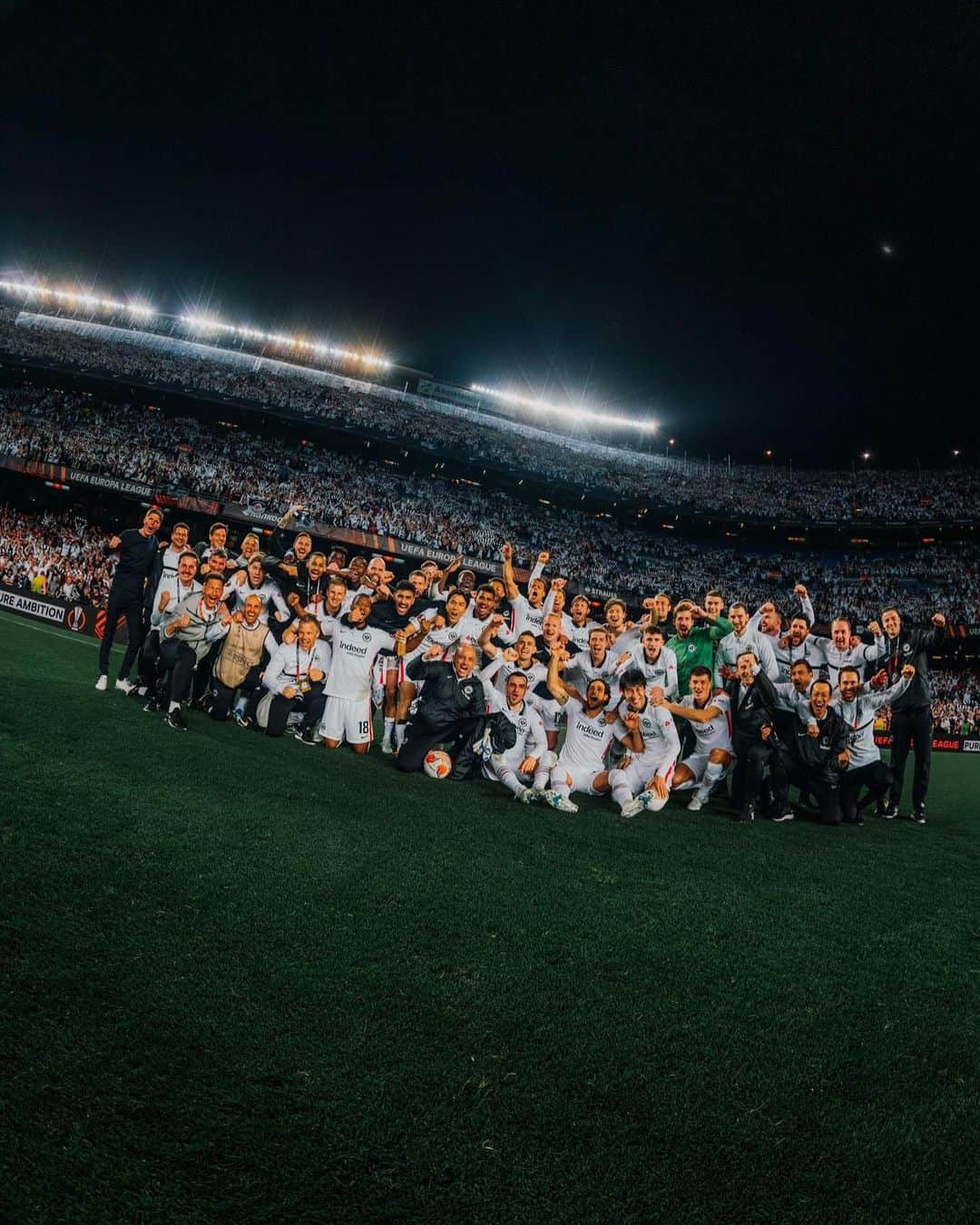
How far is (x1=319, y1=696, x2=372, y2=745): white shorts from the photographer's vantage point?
758 centimetres

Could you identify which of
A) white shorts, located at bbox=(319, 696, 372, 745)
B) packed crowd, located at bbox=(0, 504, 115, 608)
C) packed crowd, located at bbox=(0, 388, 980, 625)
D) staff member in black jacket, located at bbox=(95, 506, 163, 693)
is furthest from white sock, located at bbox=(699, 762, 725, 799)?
packed crowd, located at bbox=(0, 388, 980, 625)

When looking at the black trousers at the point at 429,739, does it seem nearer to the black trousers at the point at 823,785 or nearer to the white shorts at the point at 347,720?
the white shorts at the point at 347,720

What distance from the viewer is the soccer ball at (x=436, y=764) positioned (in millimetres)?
6824

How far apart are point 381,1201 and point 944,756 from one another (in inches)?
756

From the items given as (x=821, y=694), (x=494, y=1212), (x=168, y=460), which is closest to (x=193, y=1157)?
(x=494, y=1212)

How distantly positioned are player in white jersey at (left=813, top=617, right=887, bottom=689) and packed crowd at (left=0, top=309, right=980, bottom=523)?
3259 cm

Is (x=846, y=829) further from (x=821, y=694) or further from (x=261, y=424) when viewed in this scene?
(x=261, y=424)

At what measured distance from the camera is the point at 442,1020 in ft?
8.91

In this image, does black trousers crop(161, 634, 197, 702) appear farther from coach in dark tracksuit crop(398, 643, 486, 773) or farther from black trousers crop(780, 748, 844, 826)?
black trousers crop(780, 748, 844, 826)

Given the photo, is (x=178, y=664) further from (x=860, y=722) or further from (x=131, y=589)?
(x=860, y=722)

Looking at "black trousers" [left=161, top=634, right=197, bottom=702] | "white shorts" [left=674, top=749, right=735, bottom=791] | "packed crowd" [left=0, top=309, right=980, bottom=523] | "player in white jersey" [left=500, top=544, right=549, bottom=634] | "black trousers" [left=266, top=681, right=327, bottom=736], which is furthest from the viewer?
"packed crowd" [left=0, top=309, right=980, bottom=523]

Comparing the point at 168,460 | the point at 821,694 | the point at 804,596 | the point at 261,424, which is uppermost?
the point at 261,424

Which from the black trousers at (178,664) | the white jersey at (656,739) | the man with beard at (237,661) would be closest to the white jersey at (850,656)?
the white jersey at (656,739)

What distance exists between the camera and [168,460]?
32750 millimetres
